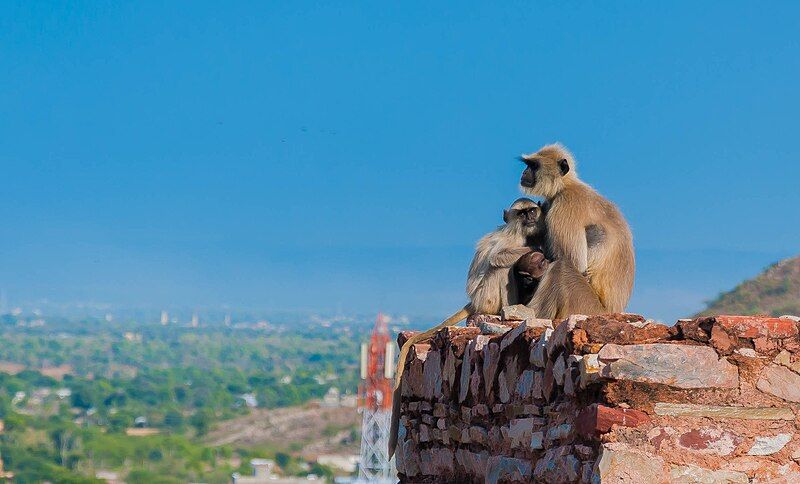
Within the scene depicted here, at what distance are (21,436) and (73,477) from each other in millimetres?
27603

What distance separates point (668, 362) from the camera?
176 inches

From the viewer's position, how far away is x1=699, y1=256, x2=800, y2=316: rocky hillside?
28538 mm

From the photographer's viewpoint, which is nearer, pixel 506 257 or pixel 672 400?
pixel 672 400

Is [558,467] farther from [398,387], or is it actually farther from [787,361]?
[398,387]

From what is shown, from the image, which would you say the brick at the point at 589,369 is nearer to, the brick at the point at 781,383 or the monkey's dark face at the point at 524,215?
the brick at the point at 781,383

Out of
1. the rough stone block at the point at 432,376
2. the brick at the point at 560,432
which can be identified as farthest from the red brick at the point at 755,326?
the rough stone block at the point at 432,376

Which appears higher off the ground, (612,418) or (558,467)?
(612,418)

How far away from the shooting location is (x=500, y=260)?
7.84 m

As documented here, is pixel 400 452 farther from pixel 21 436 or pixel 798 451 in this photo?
pixel 21 436

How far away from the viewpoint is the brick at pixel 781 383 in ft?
15.0

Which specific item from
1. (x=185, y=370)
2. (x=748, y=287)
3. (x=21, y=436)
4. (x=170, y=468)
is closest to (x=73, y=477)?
(x=170, y=468)

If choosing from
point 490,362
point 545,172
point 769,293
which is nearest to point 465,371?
point 490,362

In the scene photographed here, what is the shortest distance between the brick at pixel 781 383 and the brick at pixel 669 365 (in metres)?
0.11

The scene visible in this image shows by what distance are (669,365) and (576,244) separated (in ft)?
10.9
